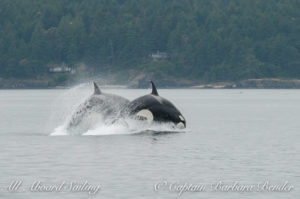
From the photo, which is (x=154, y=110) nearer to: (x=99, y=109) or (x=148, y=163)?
(x=99, y=109)

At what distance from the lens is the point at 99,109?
38.4 m

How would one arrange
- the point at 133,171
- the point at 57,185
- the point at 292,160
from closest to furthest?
the point at 57,185 < the point at 133,171 < the point at 292,160

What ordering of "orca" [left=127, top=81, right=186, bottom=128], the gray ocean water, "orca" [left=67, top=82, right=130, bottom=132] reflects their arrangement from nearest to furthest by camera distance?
the gray ocean water → "orca" [left=127, top=81, right=186, bottom=128] → "orca" [left=67, top=82, right=130, bottom=132]

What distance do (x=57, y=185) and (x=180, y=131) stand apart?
1794 centimetres

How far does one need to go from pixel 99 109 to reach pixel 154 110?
124 inches

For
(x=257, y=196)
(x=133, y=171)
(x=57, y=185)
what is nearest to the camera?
(x=257, y=196)

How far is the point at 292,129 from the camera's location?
46156 mm

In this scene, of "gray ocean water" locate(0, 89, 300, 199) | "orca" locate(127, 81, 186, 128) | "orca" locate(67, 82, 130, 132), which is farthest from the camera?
"orca" locate(67, 82, 130, 132)

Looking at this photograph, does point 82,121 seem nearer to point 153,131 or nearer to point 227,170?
point 153,131

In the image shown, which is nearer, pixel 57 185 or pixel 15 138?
pixel 57 185

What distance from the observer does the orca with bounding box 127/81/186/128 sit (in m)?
37.2

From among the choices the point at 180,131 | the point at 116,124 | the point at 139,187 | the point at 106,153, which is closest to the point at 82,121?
the point at 116,124

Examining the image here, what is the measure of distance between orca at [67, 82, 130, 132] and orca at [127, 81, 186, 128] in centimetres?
96

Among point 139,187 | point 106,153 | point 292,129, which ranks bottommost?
point 292,129
